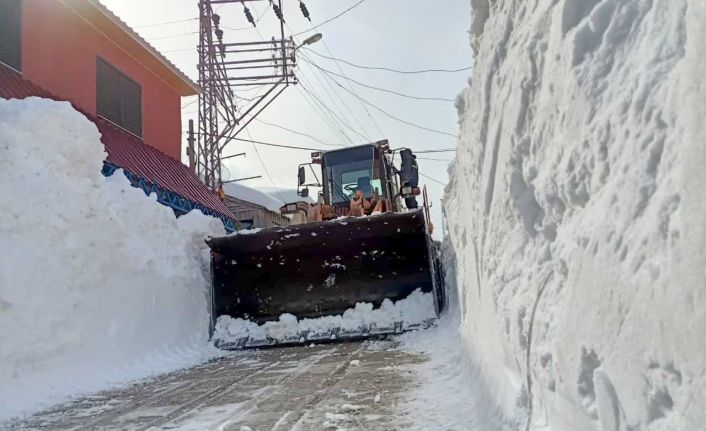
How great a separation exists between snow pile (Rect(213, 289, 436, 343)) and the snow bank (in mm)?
545

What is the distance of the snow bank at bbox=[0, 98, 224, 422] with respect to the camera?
539cm

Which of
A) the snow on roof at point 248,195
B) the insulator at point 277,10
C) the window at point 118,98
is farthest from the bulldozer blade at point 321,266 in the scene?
the snow on roof at point 248,195

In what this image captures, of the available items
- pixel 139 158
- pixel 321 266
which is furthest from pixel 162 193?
pixel 321 266

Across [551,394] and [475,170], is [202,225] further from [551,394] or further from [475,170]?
[551,394]

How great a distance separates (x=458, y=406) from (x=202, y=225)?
19.4 feet

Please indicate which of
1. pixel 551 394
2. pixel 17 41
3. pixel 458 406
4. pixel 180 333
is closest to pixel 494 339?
pixel 458 406

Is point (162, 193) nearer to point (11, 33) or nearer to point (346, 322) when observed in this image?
point (11, 33)

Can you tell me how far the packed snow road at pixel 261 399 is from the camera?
3.73 metres

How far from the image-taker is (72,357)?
5.82m

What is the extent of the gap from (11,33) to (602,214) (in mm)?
10726

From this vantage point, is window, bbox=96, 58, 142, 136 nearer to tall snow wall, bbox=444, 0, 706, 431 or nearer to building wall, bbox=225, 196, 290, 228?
tall snow wall, bbox=444, 0, 706, 431

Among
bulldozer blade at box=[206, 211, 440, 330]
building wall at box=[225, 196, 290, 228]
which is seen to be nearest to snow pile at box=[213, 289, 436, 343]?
bulldozer blade at box=[206, 211, 440, 330]

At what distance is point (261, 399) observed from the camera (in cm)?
439

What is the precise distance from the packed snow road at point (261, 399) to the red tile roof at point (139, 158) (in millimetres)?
5846
